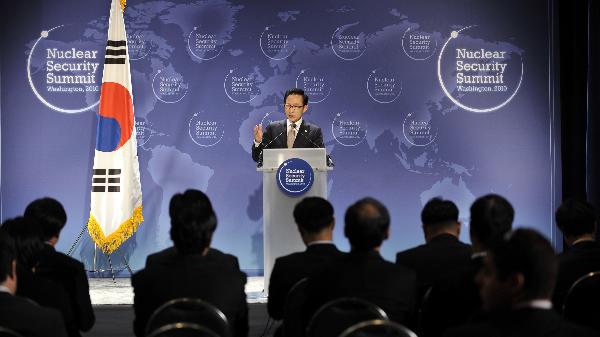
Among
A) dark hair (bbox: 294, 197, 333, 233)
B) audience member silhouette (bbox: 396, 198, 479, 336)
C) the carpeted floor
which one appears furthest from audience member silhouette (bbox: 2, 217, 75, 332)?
the carpeted floor

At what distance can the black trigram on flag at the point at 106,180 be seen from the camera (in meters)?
7.68

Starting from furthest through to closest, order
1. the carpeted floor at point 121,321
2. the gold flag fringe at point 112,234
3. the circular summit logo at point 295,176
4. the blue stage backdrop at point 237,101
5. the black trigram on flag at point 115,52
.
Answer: the blue stage backdrop at point 237,101
the black trigram on flag at point 115,52
the gold flag fringe at point 112,234
the circular summit logo at point 295,176
the carpeted floor at point 121,321

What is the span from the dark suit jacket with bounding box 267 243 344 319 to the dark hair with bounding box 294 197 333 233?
93 millimetres

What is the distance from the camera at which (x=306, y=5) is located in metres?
8.30

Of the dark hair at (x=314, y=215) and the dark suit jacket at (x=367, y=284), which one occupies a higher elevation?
the dark hair at (x=314, y=215)

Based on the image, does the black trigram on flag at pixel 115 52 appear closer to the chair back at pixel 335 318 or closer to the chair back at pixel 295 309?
the chair back at pixel 295 309

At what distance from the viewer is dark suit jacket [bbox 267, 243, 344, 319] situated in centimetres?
363

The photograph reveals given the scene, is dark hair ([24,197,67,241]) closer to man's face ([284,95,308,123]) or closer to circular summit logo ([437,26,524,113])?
man's face ([284,95,308,123])

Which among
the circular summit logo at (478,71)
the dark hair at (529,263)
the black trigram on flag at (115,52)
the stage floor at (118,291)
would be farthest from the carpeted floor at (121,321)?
the dark hair at (529,263)

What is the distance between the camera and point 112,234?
7.67 meters

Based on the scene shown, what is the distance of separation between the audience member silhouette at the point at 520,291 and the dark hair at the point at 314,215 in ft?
5.44

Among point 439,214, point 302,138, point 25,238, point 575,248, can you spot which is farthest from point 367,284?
point 302,138

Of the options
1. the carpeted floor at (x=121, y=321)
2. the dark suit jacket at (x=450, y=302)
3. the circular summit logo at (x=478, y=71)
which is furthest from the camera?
the circular summit logo at (x=478, y=71)

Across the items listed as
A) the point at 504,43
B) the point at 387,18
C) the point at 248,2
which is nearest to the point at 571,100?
the point at 504,43
